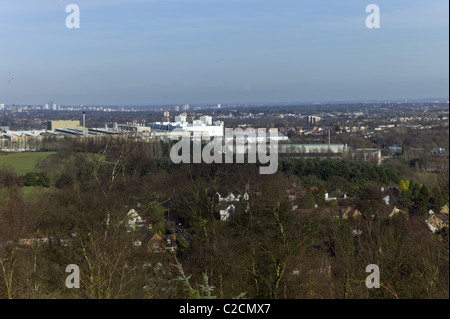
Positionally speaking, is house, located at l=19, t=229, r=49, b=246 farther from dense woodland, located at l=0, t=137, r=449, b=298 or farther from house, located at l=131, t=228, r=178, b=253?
house, located at l=131, t=228, r=178, b=253

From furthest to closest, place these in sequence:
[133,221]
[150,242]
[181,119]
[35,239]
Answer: [181,119] → [133,221] → [150,242] → [35,239]

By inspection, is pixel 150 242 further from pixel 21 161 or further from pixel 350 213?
pixel 21 161

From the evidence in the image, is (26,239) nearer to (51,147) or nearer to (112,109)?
(51,147)

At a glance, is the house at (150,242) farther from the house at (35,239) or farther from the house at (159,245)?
the house at (35,239)

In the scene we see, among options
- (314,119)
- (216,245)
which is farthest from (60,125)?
(216,245)

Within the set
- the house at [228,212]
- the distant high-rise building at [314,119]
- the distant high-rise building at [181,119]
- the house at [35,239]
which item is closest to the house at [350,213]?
the house at [228,212]

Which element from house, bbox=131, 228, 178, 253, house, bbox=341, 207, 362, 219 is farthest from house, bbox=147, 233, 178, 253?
house, bbox=341, 207, 362, 219
